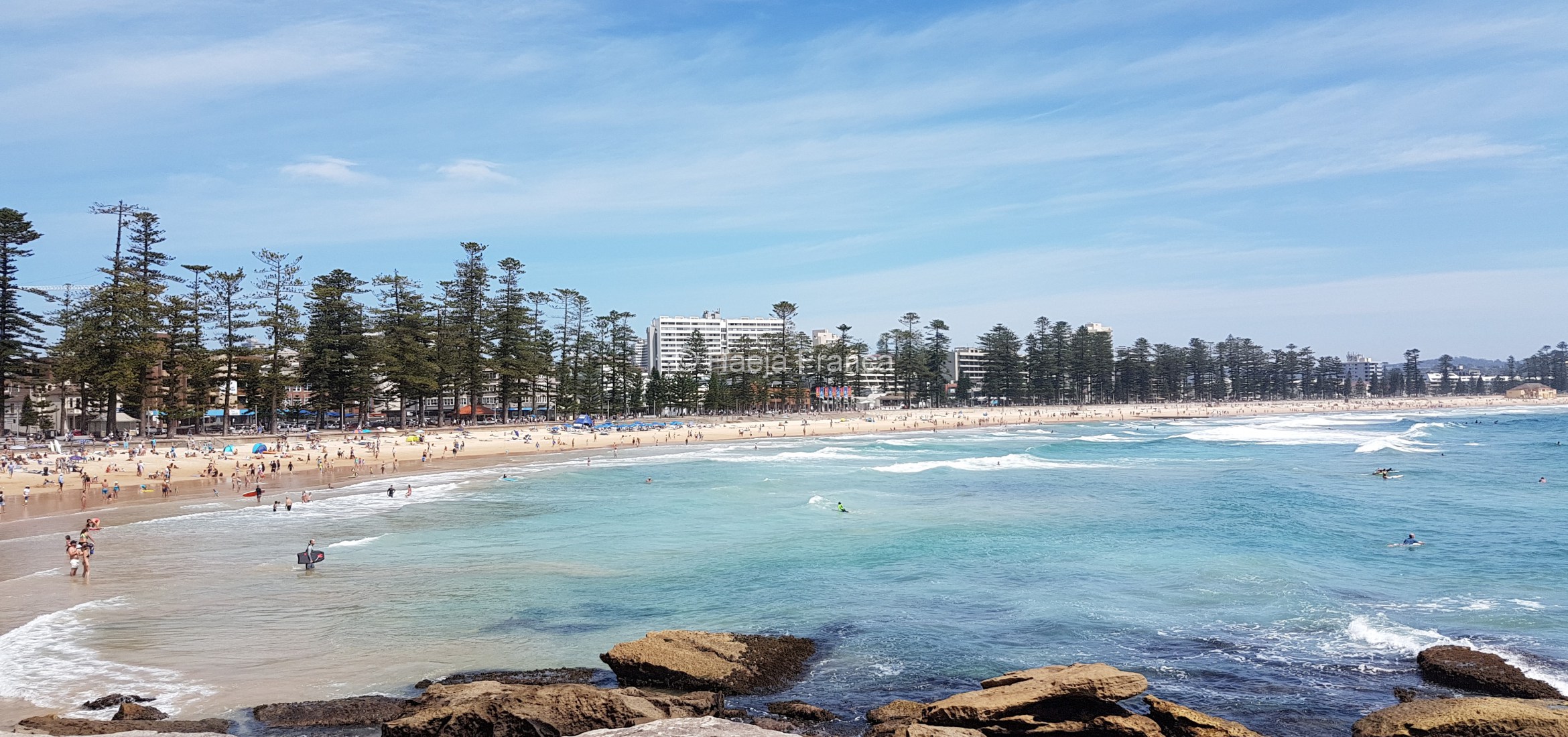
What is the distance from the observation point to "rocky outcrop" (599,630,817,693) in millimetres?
10328

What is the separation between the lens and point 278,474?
119 ft

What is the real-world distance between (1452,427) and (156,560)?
8757 cm

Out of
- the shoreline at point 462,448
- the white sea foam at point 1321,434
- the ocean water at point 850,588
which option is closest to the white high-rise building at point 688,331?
the shoreline at point 462,448

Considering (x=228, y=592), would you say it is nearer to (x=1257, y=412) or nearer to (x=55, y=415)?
(x=55, y=415)

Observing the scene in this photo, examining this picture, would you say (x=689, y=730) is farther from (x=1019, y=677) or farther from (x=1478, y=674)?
(x=1478, y=674)

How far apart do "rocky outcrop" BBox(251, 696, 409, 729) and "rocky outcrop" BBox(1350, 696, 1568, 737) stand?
33.3 feet

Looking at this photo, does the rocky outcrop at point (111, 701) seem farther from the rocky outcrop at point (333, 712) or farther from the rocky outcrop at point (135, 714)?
the rocky outcrop at point (333, 712)

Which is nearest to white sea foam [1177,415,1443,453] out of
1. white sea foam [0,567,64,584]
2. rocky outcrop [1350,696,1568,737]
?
rocky outcrop [1350,696,1568,737]

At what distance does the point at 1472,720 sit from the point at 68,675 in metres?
15.8

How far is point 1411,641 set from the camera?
1202 centimetres

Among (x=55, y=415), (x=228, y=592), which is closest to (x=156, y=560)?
(x=228, y=592)

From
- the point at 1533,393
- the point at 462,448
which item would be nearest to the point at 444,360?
the point at 462,448

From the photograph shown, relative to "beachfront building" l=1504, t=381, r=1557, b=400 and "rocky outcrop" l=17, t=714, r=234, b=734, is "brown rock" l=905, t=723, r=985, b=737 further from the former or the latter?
"beachfront building" l=1504, t=381, r=1557, b=400

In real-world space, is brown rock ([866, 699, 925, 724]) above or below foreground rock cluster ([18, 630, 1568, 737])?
below
